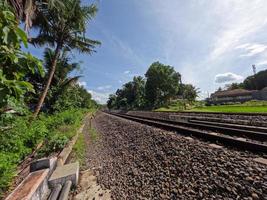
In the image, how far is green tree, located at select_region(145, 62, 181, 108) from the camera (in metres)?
53.8

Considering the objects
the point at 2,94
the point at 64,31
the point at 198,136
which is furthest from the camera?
the point at 64,31

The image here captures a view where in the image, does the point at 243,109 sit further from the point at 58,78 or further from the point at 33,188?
the point at 33,188

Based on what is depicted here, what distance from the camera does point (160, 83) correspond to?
53906 millimetres

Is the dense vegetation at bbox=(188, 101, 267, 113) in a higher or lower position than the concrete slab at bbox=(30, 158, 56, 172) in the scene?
higher

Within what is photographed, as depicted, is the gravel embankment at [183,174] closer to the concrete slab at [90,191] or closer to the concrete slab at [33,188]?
the concrete slab at [90,191]

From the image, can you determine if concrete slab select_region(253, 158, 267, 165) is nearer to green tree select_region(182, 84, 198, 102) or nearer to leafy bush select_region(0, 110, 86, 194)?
leafy bush select_region(0, 110, 86, 194)

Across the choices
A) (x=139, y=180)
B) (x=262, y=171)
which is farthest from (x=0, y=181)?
(x=262, y=171)

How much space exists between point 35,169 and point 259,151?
222 inches

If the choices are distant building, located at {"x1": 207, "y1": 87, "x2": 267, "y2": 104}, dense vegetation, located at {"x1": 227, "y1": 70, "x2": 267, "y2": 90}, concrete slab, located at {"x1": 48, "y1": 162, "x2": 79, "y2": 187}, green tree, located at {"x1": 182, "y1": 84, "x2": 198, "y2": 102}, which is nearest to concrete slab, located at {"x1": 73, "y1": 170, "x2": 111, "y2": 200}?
concrete slab, located at {"x1": 48, "y1": 162, "x2": 79, "y2": 187}

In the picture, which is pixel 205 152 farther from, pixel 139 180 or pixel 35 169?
pixel 35 169

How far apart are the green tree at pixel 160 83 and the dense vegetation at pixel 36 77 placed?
35647mm

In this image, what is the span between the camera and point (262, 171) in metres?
3.37

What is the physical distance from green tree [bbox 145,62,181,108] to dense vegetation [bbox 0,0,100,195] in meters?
35.6

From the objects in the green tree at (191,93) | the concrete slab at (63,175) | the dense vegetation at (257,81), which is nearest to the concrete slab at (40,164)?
the concrete slab at (63,175)
